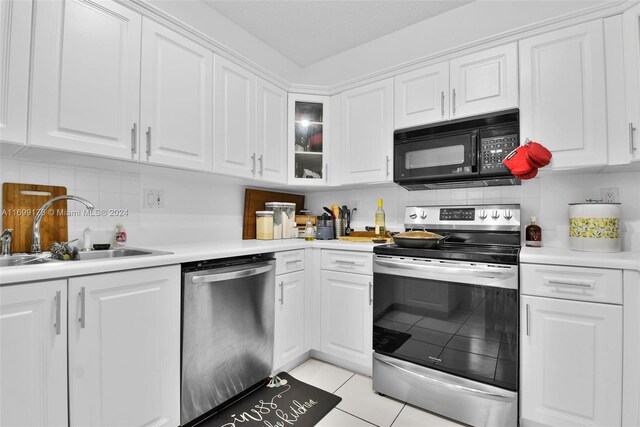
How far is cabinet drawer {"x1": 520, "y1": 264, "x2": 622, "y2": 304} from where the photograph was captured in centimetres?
135

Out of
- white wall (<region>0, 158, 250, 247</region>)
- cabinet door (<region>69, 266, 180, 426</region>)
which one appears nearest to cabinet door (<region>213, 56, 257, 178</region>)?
white wall (<region>0, 158, 250, 247</region>)

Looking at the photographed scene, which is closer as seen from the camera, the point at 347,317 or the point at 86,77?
the point at 86,77

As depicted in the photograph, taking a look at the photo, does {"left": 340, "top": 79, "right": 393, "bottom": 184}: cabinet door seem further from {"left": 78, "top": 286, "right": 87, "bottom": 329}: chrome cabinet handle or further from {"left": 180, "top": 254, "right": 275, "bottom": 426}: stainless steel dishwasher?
{"left": 78, "top": 286, "right": 87, "bottom": 329}: chrome cabinet handle

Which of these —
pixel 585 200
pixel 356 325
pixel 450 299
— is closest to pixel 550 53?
pixel 585 200

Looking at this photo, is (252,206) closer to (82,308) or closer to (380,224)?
(380,224)

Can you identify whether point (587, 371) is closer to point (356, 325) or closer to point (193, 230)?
point (356, 325)

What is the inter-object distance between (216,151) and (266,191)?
829 mm

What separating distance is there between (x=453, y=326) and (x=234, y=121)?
1.90 meters

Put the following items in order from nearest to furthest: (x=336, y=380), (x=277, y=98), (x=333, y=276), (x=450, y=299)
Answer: (x=450, y=299) < (x=336, y=380) < (x=333, y=276) < (x=277, y=98)

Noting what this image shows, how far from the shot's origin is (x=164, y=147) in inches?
66.0

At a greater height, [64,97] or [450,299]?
[64,97]

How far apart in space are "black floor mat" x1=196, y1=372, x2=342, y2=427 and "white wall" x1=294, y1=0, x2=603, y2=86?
96.7 inches

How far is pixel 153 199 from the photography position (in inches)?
77.6

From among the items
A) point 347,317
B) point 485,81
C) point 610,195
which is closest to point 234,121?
point 347,317
